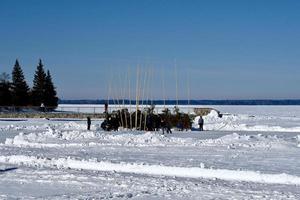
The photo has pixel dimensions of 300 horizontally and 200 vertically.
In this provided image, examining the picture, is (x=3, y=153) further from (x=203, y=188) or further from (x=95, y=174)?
(x=203, y=188)

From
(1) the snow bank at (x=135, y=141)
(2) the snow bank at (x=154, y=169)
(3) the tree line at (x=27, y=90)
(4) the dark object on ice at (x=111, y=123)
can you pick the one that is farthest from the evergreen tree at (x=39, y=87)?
(2) the snow bank at (x=154, y=169)

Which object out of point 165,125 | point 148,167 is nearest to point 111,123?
point 165,125

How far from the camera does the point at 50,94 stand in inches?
2776

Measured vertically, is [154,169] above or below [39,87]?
below

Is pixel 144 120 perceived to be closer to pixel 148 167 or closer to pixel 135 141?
pixel 135 141

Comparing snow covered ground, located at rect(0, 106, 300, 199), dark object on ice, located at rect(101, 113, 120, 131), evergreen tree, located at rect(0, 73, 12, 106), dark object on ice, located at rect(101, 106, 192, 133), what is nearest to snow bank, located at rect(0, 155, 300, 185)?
snow covered ground, located at rect(0, 106, 300, 199)

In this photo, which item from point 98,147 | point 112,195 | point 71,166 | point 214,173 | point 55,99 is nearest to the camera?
point 112,195

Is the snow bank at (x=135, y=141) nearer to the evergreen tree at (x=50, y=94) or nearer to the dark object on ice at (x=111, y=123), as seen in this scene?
the dark object on ice at (x=111, y=123)

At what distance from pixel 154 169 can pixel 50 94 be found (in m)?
55.8

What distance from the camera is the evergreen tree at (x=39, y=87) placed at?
69188 millimetres

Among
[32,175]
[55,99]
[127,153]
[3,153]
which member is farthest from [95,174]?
[55,99]

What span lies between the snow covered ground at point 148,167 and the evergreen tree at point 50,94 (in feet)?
144

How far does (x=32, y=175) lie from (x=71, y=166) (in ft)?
7.52

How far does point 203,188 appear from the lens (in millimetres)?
13070
